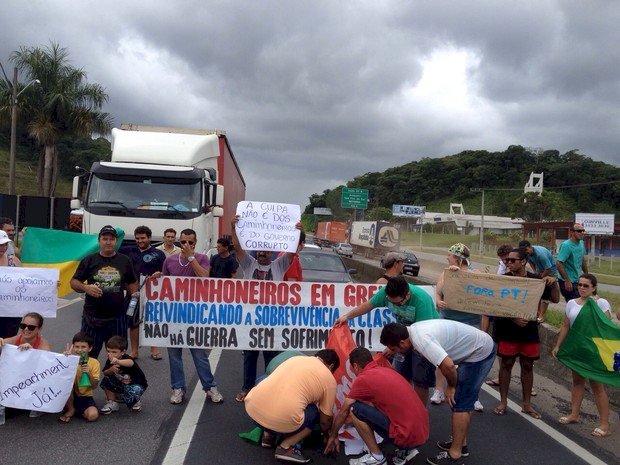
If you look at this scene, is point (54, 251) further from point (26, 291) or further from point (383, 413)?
point (383, 413)

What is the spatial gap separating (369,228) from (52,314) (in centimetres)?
3715

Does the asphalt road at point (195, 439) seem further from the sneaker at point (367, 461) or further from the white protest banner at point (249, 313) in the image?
the white protest banner at point (249, 313)

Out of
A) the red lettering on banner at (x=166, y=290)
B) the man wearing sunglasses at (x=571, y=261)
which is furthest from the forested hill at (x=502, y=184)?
the red lettering on banner at (x=166, y=290)

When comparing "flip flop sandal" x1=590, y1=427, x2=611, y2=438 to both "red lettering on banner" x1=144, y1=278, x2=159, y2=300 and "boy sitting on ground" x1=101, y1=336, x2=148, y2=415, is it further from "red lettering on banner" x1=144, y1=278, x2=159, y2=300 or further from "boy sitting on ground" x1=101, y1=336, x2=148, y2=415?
"red lettering on banner" x1=144, y1=278, x2=159, y2=300

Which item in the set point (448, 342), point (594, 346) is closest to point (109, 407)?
point (448, 342)

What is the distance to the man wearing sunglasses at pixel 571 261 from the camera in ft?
26.3

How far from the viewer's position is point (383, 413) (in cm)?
458

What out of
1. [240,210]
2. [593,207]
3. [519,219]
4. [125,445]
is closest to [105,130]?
[240,210]

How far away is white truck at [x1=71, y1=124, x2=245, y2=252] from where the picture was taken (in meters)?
10.8

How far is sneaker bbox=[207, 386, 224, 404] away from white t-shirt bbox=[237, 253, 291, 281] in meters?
1.31

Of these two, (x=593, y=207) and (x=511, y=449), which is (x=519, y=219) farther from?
(x=511, y=449)

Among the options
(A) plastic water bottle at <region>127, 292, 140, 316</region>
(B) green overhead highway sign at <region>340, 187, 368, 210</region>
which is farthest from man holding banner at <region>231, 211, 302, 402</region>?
(B) green overhead highway sign at <region>340, 187, 368, 210</region>

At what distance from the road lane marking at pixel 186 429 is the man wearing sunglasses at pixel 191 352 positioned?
0.14 m

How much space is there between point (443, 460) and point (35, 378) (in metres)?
3.71
